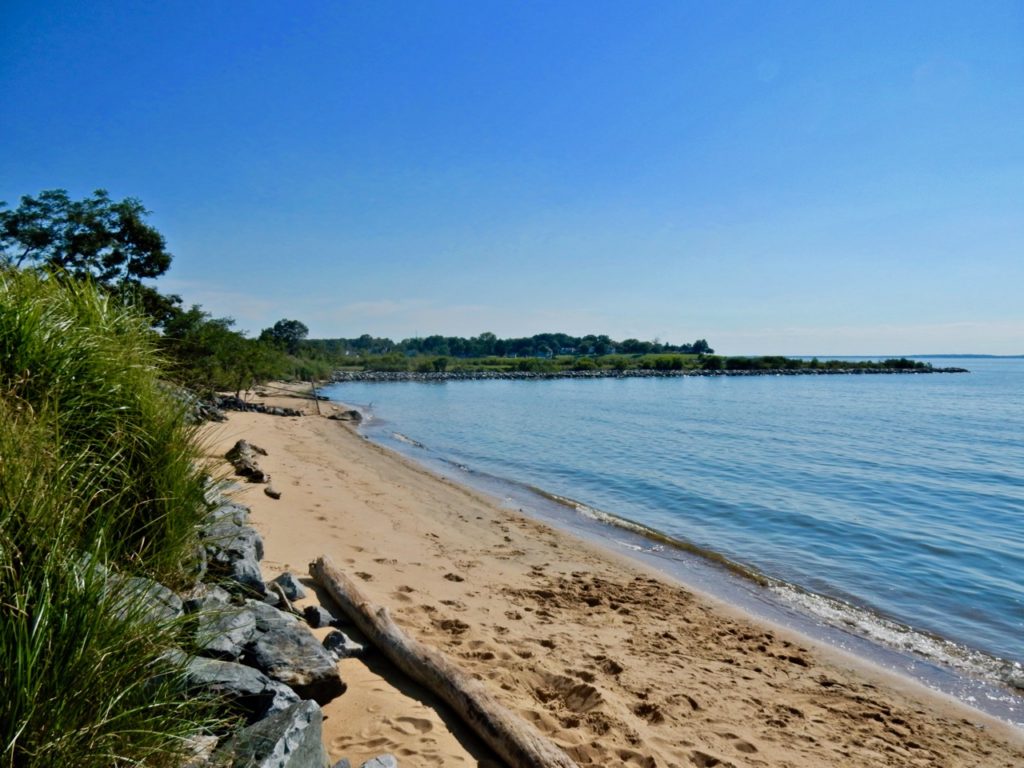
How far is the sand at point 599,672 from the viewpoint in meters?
4.28

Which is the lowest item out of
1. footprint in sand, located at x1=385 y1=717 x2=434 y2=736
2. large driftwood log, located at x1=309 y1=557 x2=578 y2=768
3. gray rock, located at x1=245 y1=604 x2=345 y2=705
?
footprint in sand, located at x1=385 y1=717 x2=434 y2=736

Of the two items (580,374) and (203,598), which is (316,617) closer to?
(203,598)

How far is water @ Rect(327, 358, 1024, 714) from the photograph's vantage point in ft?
28.0

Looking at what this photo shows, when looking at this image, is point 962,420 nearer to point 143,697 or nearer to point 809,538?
point 809,538

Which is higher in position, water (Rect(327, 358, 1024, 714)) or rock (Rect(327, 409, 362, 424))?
rock (Rect(327, 409, 362, 424))

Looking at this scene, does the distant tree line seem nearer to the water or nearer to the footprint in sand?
the water

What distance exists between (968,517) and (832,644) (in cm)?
875

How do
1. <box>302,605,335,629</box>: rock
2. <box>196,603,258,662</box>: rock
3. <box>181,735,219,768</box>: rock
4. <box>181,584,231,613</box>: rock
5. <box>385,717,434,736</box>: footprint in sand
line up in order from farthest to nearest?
<box>302,605,335,629</box>: rock, <box>385,717,434,736</box>: footprint in sand, <box>181,584,231,613</box>: rock, <box>196,603,258,662</box>: rock, <box>181,735,219,768</box>: rock

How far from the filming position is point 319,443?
868 inches

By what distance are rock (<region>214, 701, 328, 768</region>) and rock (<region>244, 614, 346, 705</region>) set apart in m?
0.80

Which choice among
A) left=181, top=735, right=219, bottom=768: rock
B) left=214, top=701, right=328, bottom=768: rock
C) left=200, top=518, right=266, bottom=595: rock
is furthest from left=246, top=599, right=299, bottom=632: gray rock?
left=181, top=735, right=219, bottom=768: rock

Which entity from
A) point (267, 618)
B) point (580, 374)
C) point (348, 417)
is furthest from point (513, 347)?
point (267, 618)

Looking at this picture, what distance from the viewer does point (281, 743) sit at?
2.80 metres

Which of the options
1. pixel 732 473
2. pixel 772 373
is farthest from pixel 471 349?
pixel 732 473
